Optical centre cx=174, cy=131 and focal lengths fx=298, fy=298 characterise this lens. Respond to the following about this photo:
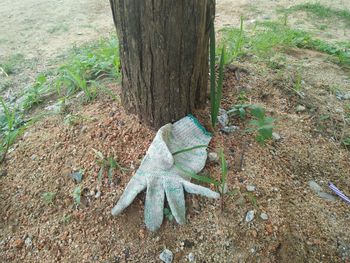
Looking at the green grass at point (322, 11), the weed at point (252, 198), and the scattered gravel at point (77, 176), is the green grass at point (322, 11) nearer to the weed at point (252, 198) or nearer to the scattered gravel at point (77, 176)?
the weed at point (252, 198)

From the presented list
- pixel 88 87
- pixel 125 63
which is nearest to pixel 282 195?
pixel 125 63

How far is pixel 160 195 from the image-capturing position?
1418mm

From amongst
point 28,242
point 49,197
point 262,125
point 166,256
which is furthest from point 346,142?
point 28,242

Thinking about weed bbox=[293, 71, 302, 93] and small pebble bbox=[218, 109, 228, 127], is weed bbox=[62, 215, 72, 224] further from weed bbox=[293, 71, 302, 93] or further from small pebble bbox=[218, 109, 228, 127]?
weed bbox=[293, 71, 302, 93]

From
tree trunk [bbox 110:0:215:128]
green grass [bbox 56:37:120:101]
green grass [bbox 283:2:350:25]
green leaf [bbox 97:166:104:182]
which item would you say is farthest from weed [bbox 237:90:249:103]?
green grass [bbox 283:2:350:25]

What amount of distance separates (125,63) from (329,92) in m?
1.48

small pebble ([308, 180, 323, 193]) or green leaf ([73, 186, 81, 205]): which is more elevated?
green leaf ([73, 186, 81, 205])

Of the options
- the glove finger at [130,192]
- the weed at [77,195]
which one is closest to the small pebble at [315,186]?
the glove finger at [130,192]

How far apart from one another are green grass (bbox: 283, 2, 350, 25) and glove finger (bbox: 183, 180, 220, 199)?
10.2 feet

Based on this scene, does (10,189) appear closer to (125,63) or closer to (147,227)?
(147,227)

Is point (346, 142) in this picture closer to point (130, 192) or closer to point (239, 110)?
point (239, 110)

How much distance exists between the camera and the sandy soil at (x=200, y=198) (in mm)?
1333

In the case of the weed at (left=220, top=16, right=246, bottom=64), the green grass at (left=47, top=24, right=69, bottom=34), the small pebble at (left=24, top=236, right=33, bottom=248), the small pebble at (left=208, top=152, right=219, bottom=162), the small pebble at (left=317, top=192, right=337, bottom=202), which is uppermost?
the weed at (left=220, top=16, right=246, bottom=64)

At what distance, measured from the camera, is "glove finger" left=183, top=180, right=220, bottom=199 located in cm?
136
